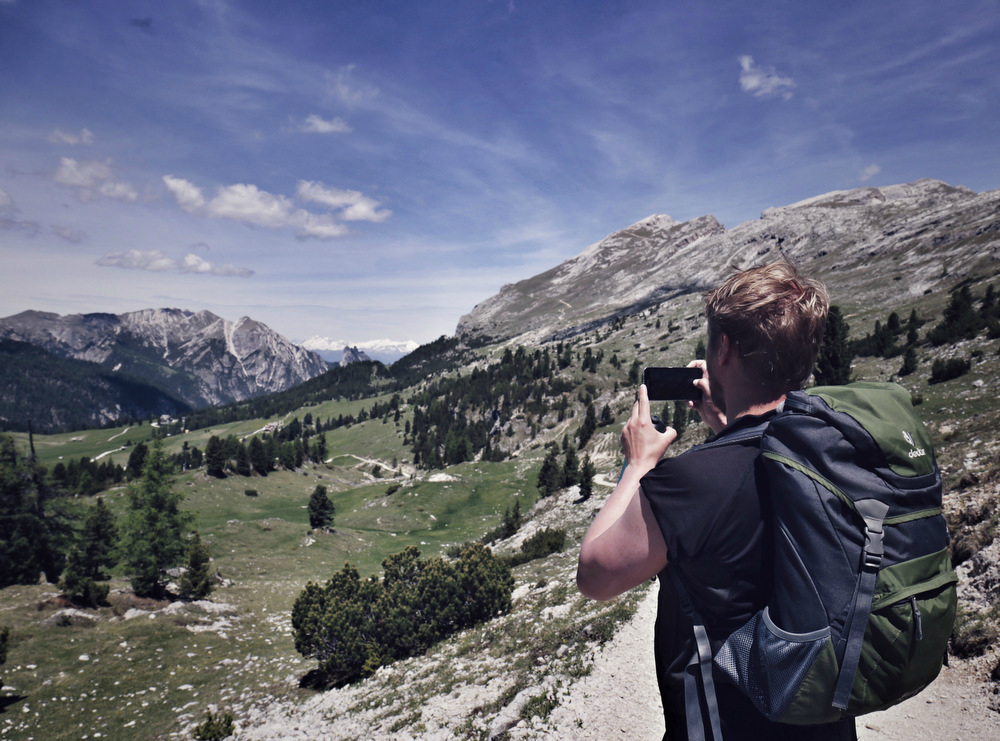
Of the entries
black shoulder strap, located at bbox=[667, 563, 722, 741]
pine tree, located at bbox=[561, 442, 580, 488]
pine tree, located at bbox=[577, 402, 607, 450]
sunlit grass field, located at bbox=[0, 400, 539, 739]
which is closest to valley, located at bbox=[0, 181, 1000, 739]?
sunlit grass field, located at bbox=[0, 400, 539, 739]

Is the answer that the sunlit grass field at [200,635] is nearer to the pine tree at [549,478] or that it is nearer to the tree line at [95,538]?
the tree line at [95,538]

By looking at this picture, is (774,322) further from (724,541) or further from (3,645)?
(3,645)

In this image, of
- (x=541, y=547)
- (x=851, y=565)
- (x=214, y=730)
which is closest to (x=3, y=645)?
(x=214, y=730)

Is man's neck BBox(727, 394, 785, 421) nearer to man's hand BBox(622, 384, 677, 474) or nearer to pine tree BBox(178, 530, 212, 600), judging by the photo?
man's hand BBox(622, 384, 677, 474)

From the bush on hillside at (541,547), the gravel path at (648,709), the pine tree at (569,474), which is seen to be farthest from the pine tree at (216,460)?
the gravel path at (648,709)

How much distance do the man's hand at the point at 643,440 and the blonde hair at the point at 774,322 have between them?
682 millimetres

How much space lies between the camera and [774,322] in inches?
111

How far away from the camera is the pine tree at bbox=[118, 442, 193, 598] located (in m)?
31.0

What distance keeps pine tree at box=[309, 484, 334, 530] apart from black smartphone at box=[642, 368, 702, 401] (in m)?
50.9

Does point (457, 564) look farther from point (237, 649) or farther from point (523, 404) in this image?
point (523, 404)

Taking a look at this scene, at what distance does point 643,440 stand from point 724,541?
0.74 meters

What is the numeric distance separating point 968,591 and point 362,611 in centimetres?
1877

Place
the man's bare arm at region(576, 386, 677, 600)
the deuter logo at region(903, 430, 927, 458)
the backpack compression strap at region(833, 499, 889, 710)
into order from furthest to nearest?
the man's bare arm at region(576, 386, 677, 600) → the deuter logo at region(903, 430, 927, 458) → the backpack compression strap at region(833, 499, 889, 710)

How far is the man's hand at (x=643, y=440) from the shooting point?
2.95 meters
